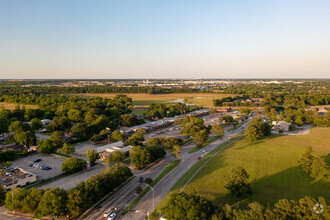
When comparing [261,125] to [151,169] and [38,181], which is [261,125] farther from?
[38,181]

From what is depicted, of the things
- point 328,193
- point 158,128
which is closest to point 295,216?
point 328,193

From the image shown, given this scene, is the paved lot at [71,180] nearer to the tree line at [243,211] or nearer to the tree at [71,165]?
the tree at [71,165]

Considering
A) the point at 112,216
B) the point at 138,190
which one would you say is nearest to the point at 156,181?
the point at 138,190

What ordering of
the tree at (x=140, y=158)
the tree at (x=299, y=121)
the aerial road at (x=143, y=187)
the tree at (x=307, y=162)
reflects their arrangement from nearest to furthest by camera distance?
the aerial road at (x=143, y=187)
the tree at (x=307, y=162)
the tree at (x=140, y=158)
the tree at (x=299, y=121)

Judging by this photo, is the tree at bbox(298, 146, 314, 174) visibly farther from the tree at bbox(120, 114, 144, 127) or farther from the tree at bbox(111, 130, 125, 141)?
the tree at bbox(120, 114, 144, 127)

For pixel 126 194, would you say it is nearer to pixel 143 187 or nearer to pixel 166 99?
pixel 143 187

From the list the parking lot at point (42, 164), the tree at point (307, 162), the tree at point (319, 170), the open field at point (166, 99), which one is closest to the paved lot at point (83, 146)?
the parking lot at point (42, 164)
